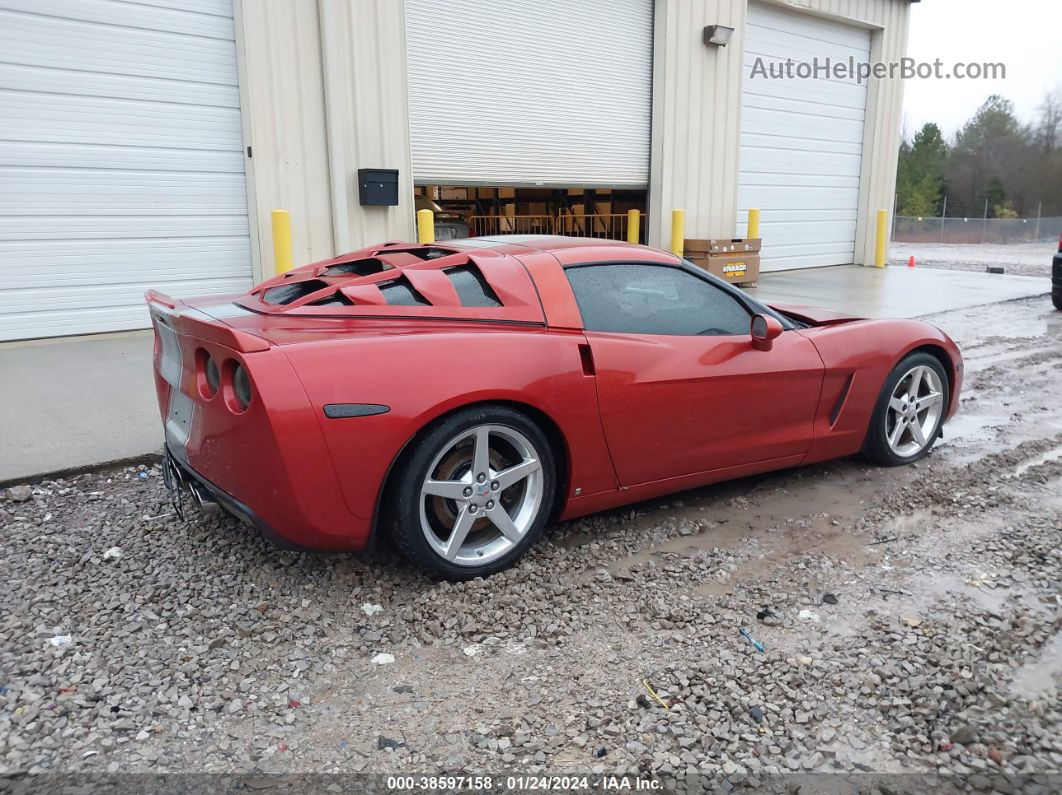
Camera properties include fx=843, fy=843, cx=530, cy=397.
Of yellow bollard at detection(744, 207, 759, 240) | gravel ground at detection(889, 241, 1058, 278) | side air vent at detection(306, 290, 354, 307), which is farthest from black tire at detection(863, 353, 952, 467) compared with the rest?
gravel ground at detection(889, 241, 1058, 278)

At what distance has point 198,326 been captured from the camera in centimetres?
320

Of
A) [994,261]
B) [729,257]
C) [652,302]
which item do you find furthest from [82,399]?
[994,261]

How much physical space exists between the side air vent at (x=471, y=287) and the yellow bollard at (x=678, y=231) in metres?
9.91

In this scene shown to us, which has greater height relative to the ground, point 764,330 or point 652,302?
point 652,302

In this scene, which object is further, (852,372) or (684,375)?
(852,372)

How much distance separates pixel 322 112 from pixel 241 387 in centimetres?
713

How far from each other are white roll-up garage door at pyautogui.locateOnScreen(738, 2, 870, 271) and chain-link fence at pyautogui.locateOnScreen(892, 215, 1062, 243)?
60.1 ft

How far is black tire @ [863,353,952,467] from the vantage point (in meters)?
4.58

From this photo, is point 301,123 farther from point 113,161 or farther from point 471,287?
point 471,287

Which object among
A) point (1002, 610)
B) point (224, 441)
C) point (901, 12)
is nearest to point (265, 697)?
point (224, 441)

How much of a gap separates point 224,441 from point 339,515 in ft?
1.67

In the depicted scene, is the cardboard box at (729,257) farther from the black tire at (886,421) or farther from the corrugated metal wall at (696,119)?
the black tire at (886,421)

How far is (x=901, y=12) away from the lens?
16.9m

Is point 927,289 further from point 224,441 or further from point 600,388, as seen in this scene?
point 224,441
